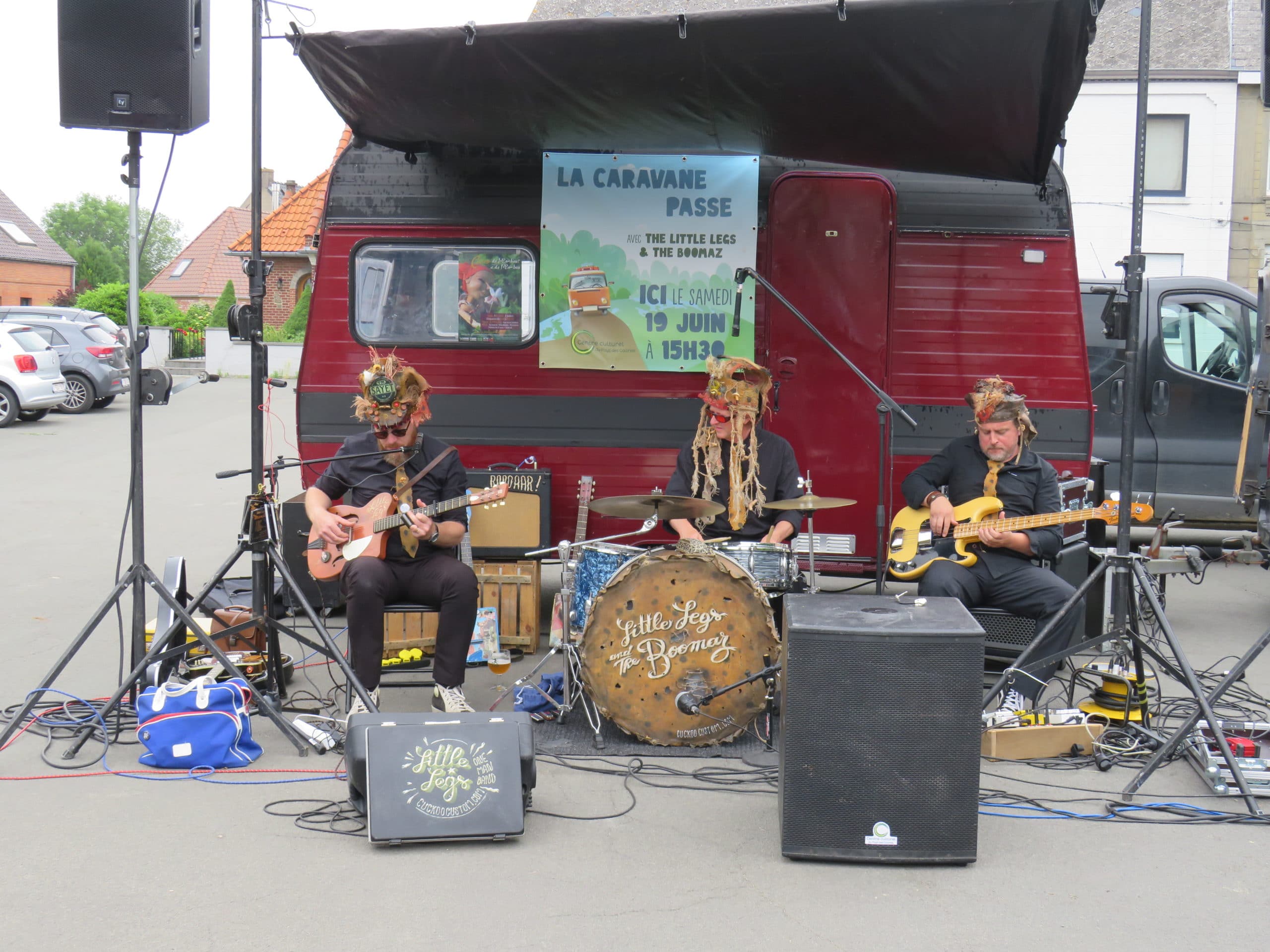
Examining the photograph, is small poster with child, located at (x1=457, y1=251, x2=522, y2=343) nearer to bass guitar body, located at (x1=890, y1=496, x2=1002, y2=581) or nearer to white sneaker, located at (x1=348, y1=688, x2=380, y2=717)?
white sneaker, located at (x1=348, y1=688, x2=380, y2=717)

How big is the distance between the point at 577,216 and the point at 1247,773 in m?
4.34

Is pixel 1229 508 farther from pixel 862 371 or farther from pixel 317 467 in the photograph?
pixel 317 467

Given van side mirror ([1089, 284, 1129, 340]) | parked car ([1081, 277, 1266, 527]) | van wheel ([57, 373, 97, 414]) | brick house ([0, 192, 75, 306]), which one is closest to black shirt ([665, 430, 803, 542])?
van side mirror ([1089, 284, 1129, 340])

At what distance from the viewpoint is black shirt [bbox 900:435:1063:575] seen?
5.76m

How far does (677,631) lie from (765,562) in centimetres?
55

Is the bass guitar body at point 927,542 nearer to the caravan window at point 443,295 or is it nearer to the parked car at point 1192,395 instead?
the caravan window at point 443,295

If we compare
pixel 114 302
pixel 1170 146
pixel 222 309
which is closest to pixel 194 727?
pixel 1170 146

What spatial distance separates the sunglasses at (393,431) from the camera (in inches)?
220

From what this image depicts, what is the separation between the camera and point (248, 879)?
3760 millimetres

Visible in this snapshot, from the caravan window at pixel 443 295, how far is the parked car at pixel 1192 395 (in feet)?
15.2

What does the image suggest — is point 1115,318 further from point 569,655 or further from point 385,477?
point 385,477

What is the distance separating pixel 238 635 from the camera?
5.99 meters

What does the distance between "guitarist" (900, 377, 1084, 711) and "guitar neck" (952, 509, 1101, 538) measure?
0.04 meters

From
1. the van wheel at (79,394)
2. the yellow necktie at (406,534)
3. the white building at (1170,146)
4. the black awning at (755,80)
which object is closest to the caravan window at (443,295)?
the black awning at (755,80)
